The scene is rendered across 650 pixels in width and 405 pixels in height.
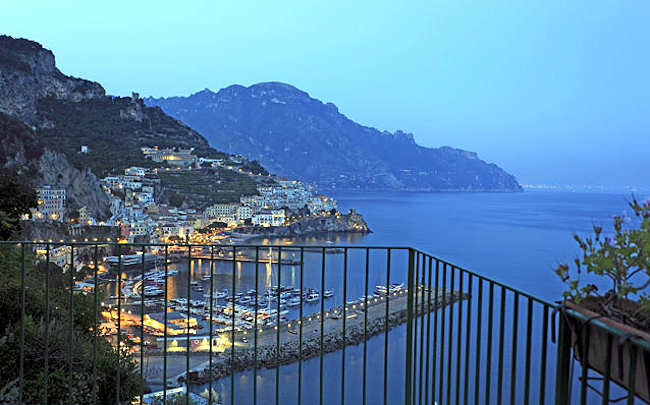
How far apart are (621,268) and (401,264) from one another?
3260cm

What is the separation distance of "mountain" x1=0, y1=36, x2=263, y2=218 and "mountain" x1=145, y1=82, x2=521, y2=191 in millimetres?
35224

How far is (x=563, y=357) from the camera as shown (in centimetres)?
119

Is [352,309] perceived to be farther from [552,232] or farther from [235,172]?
[235,172]

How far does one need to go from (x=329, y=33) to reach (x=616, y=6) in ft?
187

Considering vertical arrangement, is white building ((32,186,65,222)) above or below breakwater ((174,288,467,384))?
above

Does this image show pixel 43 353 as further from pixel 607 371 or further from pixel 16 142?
pixel 16 142

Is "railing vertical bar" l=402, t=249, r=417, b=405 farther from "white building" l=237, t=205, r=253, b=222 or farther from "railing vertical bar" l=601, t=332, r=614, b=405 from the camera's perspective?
"white building" l=237, t=205, r=253, b=222

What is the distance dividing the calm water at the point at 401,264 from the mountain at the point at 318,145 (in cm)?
4030

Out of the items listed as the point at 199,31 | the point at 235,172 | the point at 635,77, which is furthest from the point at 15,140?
the point at 635,77

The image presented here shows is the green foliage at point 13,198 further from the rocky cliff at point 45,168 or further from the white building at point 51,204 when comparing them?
the white building at point 51,204

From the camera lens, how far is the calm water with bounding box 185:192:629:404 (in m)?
15.3

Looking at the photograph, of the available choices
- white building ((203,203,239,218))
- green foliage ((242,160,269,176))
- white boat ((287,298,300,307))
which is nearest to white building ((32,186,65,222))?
white building ((203,203,239,218))

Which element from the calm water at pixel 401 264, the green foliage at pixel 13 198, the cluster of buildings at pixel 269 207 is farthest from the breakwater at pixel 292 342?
the cluster of buildings at pixel 269 207

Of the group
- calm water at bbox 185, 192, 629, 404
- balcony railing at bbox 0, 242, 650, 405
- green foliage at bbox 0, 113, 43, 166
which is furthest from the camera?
green foliage at bbox 0, 113, 43, 166
